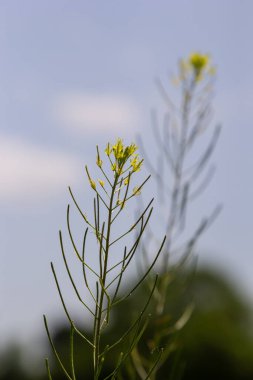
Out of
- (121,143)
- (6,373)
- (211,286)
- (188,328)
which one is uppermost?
(121,143)

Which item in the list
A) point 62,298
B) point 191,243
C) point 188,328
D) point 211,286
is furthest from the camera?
point 211,286

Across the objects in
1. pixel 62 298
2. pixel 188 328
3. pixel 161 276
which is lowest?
pixel 188 328

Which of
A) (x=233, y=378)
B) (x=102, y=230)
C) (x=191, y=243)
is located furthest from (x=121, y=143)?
(x=233, y=378)

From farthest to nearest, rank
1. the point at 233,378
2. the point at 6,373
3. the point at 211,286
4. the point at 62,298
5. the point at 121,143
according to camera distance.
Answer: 1. the point at 211,286
2. the point at 6,373
3. the point at 233,378
4. the point at 121,143
5. the point at 62,298

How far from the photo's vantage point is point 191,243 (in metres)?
4.58

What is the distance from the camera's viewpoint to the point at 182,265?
15.2 feet

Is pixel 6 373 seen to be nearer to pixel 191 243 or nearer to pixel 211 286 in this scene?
pixel 211 286

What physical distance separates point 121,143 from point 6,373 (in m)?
28.7

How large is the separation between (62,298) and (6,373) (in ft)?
94.1

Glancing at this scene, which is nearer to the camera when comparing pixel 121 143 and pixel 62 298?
pixel 62 298

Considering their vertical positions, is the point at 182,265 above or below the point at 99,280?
below

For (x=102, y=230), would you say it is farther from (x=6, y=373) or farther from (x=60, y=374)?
(x=6, y=373)

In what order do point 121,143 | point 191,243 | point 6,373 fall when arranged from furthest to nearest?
point 6,373 < point 191,243 < point 121,143

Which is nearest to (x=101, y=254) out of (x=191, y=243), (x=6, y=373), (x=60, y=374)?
(x=191, y=243)
